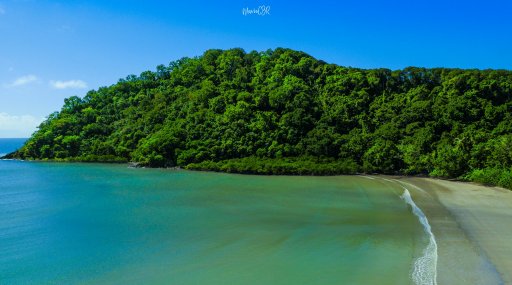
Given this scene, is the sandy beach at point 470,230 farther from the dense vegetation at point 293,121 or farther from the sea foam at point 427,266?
the dense vegetation at point 293,121

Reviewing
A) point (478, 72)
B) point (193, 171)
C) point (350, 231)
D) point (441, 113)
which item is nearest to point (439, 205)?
point (350, 231)

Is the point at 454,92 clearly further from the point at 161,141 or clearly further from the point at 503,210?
the point at 161,141

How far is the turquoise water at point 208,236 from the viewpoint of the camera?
55.3 ft

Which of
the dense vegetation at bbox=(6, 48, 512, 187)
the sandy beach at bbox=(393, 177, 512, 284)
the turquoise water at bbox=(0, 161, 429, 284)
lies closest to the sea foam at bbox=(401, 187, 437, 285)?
the sandy beach at bbox=(393, 177, 512, 284)

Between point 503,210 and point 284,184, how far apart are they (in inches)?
958

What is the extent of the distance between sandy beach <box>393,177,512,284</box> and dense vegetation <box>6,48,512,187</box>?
7280mm

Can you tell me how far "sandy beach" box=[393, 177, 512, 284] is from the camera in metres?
16.2

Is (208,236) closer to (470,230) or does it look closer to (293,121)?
(470,230)

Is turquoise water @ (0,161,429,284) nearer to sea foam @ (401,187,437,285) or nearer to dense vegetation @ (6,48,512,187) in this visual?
sea foam @ (401,187,437,285)

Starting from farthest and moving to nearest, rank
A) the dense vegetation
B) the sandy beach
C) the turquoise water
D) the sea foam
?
1. the dense vegetation
2. the turquoise water
3. the sandy beach
4. the sea foam

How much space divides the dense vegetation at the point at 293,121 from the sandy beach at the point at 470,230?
728 centimetres

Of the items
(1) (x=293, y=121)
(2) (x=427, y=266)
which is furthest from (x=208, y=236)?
(1) (x=293, y=121)

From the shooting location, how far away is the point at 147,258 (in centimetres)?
1895

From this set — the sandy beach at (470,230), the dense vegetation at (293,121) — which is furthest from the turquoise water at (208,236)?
the dense vegetation at (293,121)
